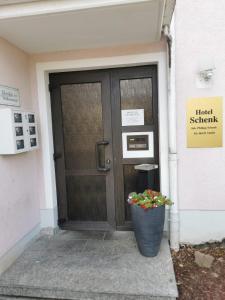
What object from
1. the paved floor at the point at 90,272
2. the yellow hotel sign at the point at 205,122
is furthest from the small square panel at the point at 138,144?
the paved floor at the point at 90,272

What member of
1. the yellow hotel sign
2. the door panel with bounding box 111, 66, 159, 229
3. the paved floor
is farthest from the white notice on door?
the paved floor

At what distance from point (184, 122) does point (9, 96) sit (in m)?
2.07

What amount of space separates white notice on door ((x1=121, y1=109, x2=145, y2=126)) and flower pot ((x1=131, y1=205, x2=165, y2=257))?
1.15 m

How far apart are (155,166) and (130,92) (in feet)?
3.39

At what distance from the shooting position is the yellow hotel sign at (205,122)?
9.82 ft

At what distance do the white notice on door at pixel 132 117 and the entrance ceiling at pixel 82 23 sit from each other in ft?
2.77

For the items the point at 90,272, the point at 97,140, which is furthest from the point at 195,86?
the point at 90,272

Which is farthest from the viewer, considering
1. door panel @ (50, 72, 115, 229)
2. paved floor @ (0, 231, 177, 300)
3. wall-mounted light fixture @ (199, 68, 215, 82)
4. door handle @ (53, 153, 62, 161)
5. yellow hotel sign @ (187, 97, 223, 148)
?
door handle @ (53, 153, 62, 161)

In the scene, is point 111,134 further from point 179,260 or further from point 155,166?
point 179,260

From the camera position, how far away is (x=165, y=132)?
318 cm

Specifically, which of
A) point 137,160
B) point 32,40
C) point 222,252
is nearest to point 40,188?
point 137,160

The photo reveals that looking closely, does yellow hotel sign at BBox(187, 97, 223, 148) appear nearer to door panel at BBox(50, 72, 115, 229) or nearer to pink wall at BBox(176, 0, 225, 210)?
pink wall at BBox(176, 0, 225, 210)

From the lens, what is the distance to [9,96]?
2.90m

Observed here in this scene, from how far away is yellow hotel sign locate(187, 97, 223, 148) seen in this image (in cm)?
299
